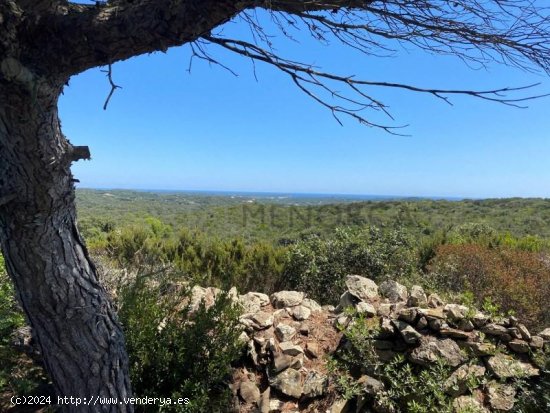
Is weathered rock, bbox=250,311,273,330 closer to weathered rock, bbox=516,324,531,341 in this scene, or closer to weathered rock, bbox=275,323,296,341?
weathered rock, bbox=275,323,296,341

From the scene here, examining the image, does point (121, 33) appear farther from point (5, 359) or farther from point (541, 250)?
point (541, 250)

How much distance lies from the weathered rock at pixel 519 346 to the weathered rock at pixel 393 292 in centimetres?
108

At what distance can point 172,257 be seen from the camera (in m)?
6.55

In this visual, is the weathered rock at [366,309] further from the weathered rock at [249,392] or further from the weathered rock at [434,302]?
the weathered rock at [249,392]

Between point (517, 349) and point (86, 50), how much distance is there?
3807 millimetres

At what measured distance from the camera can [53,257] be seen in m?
1.78

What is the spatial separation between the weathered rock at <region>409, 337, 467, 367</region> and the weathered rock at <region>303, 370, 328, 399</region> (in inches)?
30.3

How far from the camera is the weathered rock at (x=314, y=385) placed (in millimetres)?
2955

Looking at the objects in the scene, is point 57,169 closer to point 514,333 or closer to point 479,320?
point 479,320

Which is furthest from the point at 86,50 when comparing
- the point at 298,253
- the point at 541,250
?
the point at 541,250

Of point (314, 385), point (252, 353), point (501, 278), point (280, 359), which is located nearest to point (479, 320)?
point (501, 278)

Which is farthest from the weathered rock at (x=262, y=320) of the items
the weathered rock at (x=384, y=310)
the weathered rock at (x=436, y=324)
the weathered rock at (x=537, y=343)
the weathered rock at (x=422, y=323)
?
the weathered rock at (x=537, y=343)

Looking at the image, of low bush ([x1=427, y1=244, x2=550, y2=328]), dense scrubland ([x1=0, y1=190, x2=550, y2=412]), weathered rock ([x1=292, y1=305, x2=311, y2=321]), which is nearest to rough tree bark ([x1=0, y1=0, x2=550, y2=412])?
dense scrubland ([x1=0, y1=190, x2=550, y2=412])

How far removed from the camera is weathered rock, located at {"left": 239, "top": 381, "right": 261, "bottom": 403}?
2.90 m
